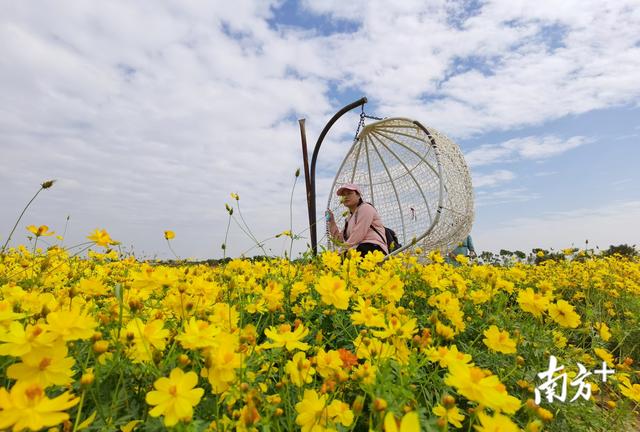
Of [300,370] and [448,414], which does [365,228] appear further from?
[448,414]

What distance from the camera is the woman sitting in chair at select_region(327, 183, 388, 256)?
4.68 metres

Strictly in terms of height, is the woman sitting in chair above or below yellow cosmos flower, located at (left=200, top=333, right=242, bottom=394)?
above

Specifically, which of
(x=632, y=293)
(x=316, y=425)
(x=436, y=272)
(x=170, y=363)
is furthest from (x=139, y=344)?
(x=632, y=293)

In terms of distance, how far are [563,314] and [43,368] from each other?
149 cm

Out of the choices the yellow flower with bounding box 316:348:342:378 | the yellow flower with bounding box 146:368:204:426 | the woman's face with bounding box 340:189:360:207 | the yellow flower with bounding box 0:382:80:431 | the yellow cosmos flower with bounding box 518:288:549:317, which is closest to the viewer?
the yellow flower with bounding box 0:382:80:431

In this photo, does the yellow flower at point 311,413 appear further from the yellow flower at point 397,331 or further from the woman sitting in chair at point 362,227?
the woman sitting in chair at point 362,227

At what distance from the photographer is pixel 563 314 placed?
141 cm

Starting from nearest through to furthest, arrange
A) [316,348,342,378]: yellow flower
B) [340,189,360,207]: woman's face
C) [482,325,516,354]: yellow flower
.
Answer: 1. [316,348,342,378]: yellow flower
2. [482,325,516,354]: yellow flower
3. [340,189,360,207]: woman's face

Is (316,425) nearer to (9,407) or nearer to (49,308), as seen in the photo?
(9,407)

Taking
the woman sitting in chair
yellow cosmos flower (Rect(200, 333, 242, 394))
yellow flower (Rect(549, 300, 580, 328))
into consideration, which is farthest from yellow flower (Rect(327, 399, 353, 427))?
the woman sitting in chair

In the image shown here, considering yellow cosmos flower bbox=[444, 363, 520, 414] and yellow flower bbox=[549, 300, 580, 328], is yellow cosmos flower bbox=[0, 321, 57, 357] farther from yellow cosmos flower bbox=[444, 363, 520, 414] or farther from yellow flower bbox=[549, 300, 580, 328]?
yellow flower bbox=[549, 300, 580, 328]

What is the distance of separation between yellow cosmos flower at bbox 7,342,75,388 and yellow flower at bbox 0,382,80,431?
88 millimetres

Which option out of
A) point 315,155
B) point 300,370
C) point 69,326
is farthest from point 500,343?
point 315,155

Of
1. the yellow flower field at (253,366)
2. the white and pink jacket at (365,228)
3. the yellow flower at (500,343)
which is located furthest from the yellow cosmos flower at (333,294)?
the white and pink jacket at (365,228)
